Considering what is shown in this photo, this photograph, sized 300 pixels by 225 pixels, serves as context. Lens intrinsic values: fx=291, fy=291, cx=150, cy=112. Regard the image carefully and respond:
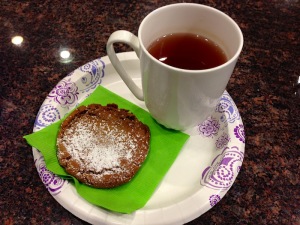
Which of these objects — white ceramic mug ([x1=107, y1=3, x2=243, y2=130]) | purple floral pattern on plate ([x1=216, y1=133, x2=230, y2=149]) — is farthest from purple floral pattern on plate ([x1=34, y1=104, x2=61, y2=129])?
purple floral pattern on plate ([x1=216, y1=133, x2=230, y2=149])

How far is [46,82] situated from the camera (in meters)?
0.91

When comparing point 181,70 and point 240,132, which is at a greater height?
point 181,70

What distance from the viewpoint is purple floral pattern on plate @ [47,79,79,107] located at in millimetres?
832

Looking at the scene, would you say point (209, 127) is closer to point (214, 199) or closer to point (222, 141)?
point (222, 141)

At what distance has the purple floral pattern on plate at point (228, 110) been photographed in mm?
824

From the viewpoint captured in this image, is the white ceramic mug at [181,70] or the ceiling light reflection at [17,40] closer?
the white ceramic mug at [181,70]

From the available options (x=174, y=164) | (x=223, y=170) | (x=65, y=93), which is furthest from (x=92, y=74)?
(x=223, y=170)

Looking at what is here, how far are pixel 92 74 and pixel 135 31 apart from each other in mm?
296

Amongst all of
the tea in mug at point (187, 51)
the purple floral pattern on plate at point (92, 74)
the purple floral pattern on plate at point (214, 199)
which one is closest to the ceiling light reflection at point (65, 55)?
the purple floral pattern on plate at point (92, 74)

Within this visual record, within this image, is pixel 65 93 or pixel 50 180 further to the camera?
pixel 65 93

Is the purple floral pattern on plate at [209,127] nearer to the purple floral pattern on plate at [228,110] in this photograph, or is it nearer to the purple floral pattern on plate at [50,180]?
the purple floral pattern on plate at [228,110]

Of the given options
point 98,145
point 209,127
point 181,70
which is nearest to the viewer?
point 181,70

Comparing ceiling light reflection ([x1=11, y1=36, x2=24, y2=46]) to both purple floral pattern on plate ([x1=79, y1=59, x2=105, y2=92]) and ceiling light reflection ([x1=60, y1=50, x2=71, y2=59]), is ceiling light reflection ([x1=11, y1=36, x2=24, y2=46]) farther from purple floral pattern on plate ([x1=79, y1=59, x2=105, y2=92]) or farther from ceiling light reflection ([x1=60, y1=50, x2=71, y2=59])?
purple floral pattern on plate ([x1=79, y1=59, x2=105, y2=92])

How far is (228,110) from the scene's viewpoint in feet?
2.75
